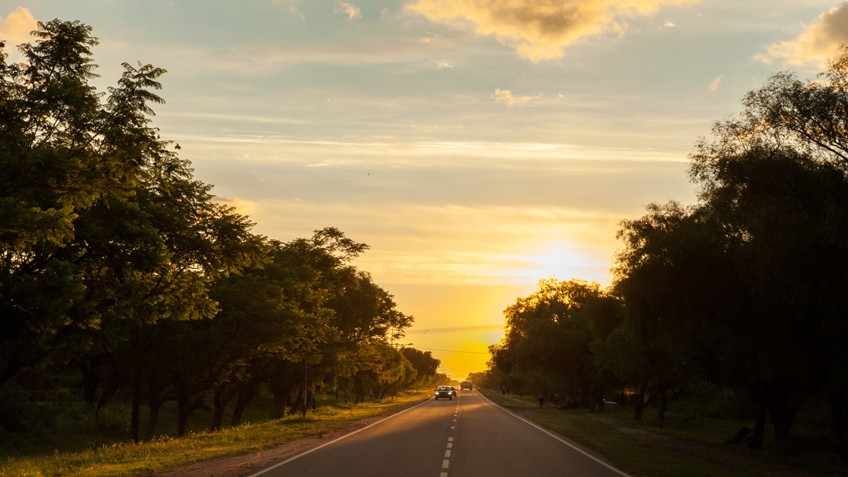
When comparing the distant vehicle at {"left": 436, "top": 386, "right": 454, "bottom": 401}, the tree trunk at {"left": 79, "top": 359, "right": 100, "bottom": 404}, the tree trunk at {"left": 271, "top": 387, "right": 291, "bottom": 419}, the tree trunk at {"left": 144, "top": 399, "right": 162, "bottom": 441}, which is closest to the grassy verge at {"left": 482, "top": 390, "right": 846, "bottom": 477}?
the tree trunk at {"left": 144, "top": 399, "right": 162, "bottom": 441}

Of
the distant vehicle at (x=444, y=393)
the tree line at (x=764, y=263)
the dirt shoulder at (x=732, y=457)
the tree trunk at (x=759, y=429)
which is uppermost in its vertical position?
the tree line at (x=764, y=263)

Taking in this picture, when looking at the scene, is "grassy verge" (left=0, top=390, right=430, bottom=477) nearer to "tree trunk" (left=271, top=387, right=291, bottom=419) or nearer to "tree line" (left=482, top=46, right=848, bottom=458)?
"tree line" (left=482, top=46, right=848, bottom=458)

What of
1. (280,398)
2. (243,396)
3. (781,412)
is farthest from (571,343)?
(781,412)

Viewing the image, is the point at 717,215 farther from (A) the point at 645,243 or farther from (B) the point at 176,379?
(B) the point at 176,379

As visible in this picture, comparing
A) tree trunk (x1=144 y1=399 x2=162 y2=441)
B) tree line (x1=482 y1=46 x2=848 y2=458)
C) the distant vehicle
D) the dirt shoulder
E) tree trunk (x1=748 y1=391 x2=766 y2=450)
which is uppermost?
tree line (x1=482 y1=46 x2=848 y2=458)

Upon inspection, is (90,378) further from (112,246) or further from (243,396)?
(112,246)

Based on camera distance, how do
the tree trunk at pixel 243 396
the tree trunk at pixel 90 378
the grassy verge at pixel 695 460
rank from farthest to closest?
the tree trunk at pixel 243 396 < the tree trunk at pixel 90 378 < the grassy verge at pixel 695 460

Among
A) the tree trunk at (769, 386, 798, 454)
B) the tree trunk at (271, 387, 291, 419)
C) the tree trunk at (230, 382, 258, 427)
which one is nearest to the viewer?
the tree trunk at (769, 386, 798, 454)

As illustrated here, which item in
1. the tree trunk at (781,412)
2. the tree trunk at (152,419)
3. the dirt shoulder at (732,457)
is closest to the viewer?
the dirt shoulder at (732,457)

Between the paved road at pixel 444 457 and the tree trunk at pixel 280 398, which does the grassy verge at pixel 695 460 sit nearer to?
the paved road at pixel 444 457

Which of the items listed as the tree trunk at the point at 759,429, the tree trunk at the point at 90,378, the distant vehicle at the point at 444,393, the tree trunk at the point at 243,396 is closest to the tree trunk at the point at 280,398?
the tree trunk at the point at 243,396

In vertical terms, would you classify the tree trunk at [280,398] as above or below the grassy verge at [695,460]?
below

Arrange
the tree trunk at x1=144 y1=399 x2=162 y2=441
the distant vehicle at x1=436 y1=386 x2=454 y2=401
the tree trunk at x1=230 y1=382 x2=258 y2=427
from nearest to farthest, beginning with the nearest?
the tree trunk at x1=144 y1=399 x2=162 y2=441 → the tree trunk at x1=230 y1=382 x2=258 y2=427 → the distant vehicle at x1=436 y1=386 x2=454 y2=401

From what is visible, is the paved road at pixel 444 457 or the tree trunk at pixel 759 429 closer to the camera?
the paved road at pixel 444 457
